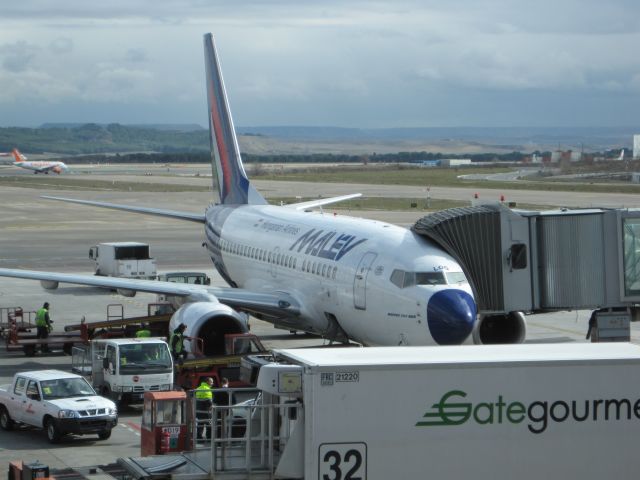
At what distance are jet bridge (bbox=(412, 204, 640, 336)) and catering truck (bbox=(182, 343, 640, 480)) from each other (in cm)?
1095

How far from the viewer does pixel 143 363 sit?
27.0m

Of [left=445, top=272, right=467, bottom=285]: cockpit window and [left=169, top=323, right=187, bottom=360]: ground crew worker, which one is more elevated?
[left=445, top=272, right=467, bottom=285]: cockpit window

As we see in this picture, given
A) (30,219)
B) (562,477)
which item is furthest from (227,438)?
(30,219)

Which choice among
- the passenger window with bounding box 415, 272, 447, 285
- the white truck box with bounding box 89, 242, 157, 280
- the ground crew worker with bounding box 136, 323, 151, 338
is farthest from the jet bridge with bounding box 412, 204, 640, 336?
the white truck box with bounding box 89, 242, 157, 280

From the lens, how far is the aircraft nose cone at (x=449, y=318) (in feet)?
81.3

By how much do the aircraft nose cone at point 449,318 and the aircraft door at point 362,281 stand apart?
2.60 metres

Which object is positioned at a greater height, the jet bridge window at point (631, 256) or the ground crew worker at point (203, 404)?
the jet bridge window at point (631, 256)

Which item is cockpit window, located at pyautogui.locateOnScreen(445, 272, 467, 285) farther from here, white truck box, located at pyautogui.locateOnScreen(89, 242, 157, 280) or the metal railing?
white truck box, located at pyautogui.locateOnScreen(89, 242, 157, 280)

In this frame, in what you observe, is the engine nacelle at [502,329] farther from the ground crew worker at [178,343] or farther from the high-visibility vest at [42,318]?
the high-visibility vest at [42,318]

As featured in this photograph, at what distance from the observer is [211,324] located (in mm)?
30531

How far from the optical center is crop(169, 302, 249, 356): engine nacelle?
99.5 feet

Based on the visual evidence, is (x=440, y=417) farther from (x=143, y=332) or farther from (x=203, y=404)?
(x=143, y=332)

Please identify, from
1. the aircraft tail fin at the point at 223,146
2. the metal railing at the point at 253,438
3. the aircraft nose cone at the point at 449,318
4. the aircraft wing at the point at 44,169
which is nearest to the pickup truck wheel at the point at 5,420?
the aircraft nose cone at the point at 449,318

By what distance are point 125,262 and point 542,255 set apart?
27548mm
